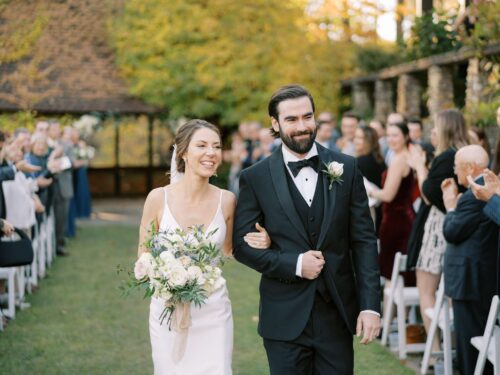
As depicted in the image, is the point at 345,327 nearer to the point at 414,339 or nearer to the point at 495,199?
the point at 495,199

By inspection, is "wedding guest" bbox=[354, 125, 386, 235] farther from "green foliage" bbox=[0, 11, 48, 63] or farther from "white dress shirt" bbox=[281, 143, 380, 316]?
"green foliage" bbox=[0, 11, 48, 63]

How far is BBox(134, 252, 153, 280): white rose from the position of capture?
4.59m

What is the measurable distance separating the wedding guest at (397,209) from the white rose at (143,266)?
13.1 ft

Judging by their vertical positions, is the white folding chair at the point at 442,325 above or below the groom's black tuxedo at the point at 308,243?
below

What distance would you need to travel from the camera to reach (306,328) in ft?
14.3

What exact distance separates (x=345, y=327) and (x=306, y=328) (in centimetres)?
21

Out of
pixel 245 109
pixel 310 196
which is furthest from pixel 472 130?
pixel 245 109

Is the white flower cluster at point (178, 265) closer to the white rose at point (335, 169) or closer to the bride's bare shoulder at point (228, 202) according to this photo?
the bride's bare shoulder at point (228, 202)

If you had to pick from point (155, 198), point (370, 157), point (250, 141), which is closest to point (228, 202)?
point (155, 198)

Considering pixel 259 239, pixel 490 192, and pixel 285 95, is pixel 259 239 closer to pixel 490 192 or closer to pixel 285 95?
pixel 285 95

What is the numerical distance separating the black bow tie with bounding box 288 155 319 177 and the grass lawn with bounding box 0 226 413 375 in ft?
11.2

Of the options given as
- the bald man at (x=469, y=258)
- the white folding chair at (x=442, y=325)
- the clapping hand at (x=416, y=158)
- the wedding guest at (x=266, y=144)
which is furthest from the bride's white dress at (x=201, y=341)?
the wedding guest at (x=266, y=144)

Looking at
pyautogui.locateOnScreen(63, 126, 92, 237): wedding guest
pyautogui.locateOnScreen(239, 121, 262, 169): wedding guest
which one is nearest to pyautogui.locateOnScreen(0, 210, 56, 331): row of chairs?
pyautogui.locateOnScreen(63, 126, 92, 237): wedding guest

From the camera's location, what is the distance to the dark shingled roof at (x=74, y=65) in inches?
969
